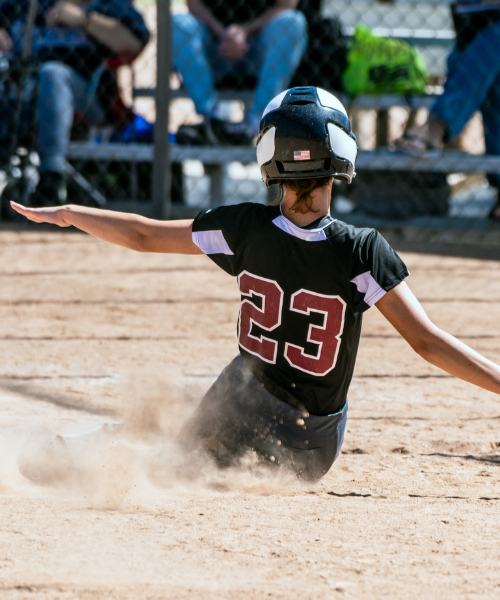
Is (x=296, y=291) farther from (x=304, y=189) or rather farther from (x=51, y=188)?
(x=51, y=188)

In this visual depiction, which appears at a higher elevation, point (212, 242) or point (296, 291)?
point (212, 242)

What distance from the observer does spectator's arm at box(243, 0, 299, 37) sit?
245 inches

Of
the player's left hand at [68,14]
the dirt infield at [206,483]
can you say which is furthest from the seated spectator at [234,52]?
the dirt infield at [206,483]

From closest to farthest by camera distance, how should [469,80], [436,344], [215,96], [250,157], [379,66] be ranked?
1. [436,344]
2. [469,80]
3. [250,157]
4. [379,66]
5. [215,96]

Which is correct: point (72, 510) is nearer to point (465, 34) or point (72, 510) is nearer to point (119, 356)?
point (119, 356)

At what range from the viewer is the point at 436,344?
2025mm

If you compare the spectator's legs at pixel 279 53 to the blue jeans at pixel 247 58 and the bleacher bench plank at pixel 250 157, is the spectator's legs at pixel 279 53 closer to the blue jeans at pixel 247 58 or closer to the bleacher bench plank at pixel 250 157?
the blue jeans at pixel 247 58

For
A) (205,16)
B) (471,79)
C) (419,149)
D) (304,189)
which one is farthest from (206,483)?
(205,16)

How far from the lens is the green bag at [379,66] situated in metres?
6.24

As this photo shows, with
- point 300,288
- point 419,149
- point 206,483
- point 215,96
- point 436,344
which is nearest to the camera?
point 436,344

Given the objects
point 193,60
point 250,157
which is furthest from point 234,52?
point 250,157

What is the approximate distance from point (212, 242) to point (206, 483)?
654 mm

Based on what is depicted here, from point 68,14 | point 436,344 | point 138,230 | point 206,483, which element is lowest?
point 206,483

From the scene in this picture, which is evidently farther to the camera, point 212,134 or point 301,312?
point 212,134
